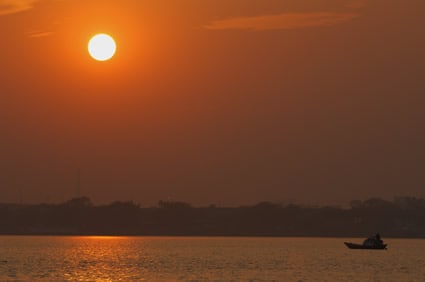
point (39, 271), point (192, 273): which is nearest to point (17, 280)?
point (39, 271)

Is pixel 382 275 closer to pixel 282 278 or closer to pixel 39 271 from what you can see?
pixel 282 278

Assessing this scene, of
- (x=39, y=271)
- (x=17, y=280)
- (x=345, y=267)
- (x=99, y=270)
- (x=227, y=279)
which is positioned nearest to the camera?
(x=17, y=280)

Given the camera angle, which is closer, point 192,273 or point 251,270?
point 192,273

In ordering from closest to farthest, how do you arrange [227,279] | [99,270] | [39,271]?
1. [227,279]
2. [39,271]
3. [99,270]

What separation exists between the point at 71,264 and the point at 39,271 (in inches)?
1264

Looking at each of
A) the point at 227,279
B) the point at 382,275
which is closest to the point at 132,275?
the point at 227,279

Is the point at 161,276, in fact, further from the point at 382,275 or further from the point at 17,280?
the point at 382,275

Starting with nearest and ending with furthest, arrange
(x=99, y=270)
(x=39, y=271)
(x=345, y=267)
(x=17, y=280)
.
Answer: (x=17, y=280), (x=39, y=271), (x=99, y=270), (x=345, y=267)

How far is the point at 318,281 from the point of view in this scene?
153250mm

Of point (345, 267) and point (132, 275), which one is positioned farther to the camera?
point (345, 267)

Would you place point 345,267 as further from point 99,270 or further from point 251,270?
point 99,270

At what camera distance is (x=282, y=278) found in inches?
6284

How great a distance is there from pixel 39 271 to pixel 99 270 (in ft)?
45.6

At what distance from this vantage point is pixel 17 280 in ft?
477
